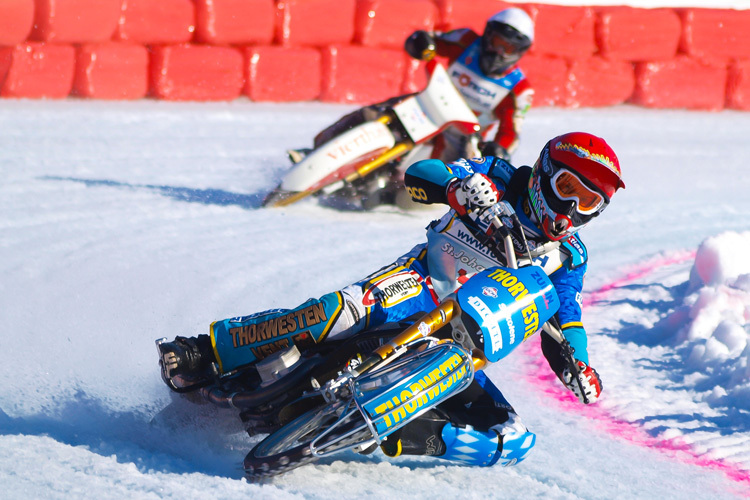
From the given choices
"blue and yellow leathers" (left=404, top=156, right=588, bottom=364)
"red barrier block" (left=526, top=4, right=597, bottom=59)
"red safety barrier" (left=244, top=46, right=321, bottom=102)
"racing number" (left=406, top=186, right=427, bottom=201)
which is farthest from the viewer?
"red barrier block" (left=526, top=4, right=597, bottom=59)

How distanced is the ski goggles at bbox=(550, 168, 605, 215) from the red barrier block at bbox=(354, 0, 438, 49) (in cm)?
659

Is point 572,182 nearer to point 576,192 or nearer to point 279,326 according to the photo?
point 576,192

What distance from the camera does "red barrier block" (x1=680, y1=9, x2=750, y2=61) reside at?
1055cm

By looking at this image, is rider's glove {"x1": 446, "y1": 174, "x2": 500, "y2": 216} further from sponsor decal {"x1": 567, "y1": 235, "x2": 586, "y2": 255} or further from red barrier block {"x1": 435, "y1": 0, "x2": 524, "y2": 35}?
red barrier block {"x1": 435, "y1": 0, "x2": 524, "y2": 35}

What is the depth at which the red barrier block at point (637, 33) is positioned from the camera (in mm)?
10375

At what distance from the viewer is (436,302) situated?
3.67 m

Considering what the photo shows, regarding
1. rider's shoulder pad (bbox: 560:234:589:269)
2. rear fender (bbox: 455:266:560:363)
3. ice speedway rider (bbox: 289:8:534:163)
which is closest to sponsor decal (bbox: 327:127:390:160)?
ice speedway rider (bbox: 289:8:534:163)

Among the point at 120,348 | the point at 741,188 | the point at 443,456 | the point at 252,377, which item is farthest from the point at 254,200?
the point at 741,188

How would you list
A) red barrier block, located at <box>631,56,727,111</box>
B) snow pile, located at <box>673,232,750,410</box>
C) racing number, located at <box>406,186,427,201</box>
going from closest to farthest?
racing number, located at <box>406,186,427,201</box>, snow pile, located at <box>673,232,750,410</box>, red barrier block, located at <box>631,56,727,111</box>

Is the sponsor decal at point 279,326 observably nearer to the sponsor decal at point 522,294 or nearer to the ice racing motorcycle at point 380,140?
the sponsor decal at point 522,294

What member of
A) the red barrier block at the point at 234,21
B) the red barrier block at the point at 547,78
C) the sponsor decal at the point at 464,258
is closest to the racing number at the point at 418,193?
the sponsor decal at the point at 464,258

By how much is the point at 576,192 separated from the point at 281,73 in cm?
653

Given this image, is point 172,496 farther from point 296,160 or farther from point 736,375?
point 296,160

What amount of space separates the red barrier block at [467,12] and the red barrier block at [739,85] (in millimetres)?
3207
